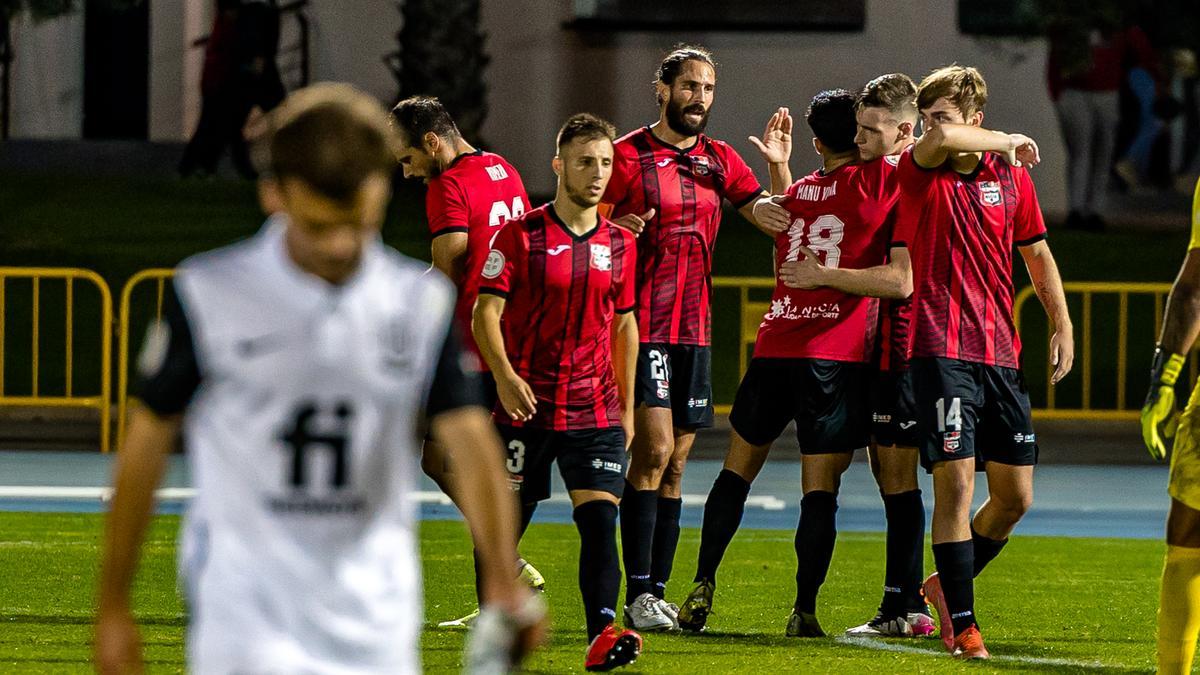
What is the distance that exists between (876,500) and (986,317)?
6439 mm

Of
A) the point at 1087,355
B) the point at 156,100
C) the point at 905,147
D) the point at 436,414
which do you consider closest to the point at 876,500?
the point at 1087,355

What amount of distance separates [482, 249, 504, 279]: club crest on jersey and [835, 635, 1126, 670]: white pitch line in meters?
2.09

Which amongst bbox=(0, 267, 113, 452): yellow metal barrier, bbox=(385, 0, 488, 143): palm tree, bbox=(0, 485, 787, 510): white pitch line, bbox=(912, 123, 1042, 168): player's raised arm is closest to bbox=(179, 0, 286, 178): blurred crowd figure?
bbox=(385, 0, 488, 143): palm tree

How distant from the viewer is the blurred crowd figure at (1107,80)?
2188 cm

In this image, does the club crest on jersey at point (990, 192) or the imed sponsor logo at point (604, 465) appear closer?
the imed sponsor logo at point (604, 465)

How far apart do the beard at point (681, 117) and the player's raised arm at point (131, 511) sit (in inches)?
204

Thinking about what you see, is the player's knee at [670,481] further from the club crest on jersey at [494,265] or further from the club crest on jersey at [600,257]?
the club crest on jersey at [494,265]

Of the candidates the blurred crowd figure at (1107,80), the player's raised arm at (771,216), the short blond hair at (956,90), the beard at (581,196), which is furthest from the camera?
the blurred crowd figure at (1107,80)

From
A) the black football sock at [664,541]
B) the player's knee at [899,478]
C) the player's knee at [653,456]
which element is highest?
the player's knee at [653,456]

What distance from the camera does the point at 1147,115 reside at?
25750mm

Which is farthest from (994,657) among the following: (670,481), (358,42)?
(358,42)

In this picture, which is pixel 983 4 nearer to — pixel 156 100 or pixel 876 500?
pixel 156 100

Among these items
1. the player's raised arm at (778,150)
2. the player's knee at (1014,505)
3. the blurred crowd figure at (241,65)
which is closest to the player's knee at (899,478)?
the player's knee at (1014,505)

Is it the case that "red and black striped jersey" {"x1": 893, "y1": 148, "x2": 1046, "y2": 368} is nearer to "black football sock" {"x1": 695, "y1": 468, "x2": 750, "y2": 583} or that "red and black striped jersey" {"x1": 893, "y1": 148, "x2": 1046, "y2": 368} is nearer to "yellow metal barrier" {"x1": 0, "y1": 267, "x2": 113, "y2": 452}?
"black football sock" {"x1": 695, "y1": 468, "x2": 750, "y2": 583}
